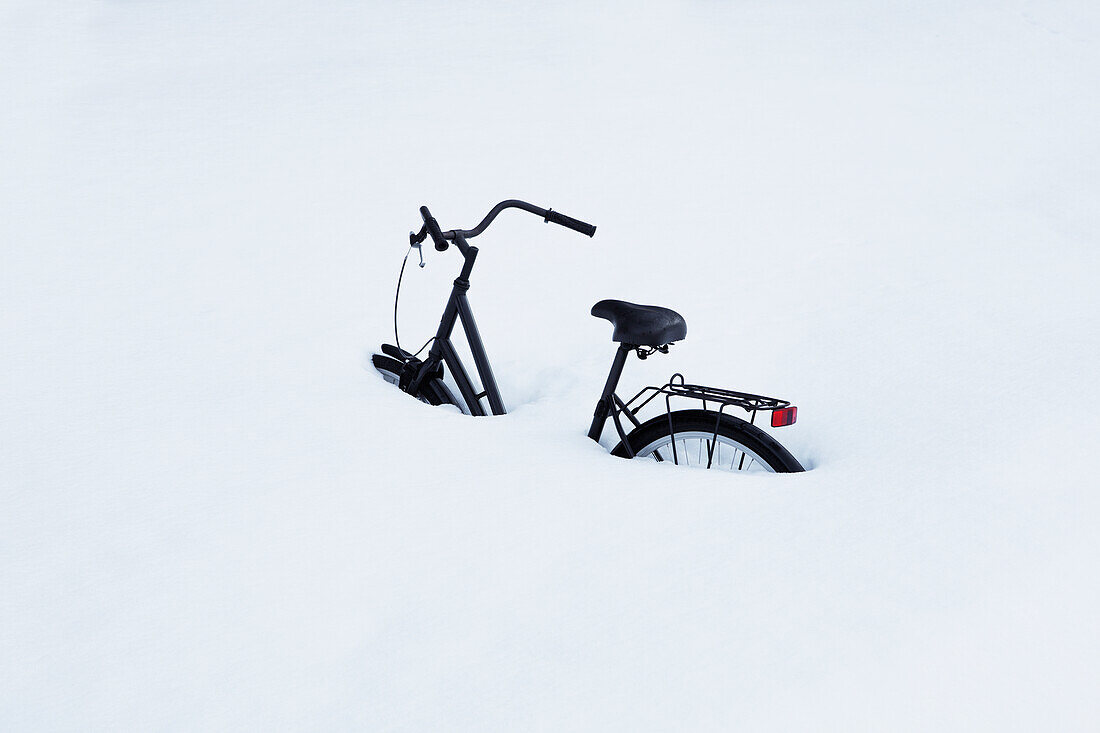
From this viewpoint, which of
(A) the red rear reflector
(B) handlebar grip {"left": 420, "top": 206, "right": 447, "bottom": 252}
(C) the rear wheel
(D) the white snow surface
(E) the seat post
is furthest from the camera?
(C) the rear wheel

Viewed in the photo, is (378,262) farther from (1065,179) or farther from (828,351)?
(1065,179)

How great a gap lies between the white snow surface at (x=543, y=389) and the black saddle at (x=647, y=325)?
329 millimetres

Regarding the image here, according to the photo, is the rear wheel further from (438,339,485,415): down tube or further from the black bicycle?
the black bicycle

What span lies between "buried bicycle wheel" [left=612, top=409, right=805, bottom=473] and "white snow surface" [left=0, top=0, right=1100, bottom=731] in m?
0.10

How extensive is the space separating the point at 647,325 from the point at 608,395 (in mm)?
246

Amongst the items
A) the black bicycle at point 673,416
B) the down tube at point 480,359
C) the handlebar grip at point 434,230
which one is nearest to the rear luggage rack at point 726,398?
the black bicycle at point 673,416

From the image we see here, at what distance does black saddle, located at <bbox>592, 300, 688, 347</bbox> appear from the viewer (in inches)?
87.4

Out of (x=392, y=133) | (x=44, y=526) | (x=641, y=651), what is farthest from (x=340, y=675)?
(x=392, y=133)

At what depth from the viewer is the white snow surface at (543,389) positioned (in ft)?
5.38

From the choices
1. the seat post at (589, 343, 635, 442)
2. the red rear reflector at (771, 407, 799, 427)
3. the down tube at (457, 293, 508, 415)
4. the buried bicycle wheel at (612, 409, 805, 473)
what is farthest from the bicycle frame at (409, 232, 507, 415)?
the red rear reflector at (771, 407, 799, 427)

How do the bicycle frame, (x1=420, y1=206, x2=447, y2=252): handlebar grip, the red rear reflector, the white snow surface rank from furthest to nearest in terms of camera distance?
1. the bicycle frame
2. (x1=420, y1=206, x2=447, y2=252): handlebar grip
3. the red rear reflector
4. the white snow surface

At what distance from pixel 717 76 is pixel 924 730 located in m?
5.04

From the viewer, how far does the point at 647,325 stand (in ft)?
7.29

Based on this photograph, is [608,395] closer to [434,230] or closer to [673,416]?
[673,416]
